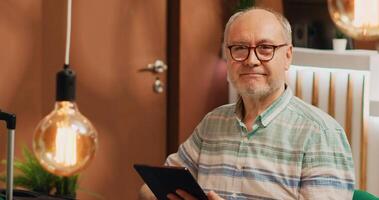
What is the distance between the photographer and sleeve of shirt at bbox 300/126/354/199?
7.02 ft

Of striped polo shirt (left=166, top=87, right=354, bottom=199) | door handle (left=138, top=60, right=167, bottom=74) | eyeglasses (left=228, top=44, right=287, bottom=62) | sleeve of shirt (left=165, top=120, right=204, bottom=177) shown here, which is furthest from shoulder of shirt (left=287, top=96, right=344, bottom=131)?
door handle (left=138, top=60, right=167, bottom=74)

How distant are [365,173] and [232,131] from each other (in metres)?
2.03

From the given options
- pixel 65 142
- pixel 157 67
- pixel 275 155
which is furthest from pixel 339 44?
pixel 65 142

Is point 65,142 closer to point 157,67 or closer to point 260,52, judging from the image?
point 260,52

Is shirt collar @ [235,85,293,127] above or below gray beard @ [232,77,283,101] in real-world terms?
below

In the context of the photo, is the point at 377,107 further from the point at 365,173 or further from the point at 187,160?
the point at 187,160

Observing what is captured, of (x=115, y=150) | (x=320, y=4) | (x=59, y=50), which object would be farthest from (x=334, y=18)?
(x=320, y=4)

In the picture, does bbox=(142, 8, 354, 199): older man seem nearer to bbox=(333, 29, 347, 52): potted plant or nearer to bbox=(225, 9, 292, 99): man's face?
bbox=(225, 9, 292, 99): man's face

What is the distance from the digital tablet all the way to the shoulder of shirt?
0.42 m

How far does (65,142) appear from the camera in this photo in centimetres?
133

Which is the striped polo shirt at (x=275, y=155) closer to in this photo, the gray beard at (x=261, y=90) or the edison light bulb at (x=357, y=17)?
the gray beard at (x=261, y=90)

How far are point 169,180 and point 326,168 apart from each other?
0.44m

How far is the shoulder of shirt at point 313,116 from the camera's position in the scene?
7.32 ft

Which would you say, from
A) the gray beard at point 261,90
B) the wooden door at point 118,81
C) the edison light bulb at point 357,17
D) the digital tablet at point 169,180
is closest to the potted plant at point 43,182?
the digital tablet at point 169,180
